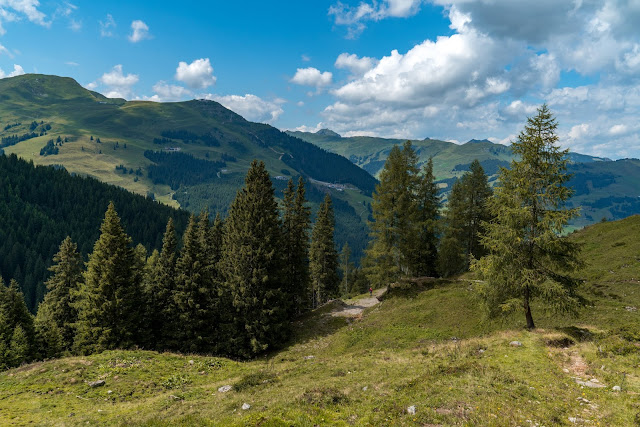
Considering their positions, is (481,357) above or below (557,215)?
below

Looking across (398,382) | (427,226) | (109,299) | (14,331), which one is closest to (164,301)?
(109,299)

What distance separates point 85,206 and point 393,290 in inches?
7988

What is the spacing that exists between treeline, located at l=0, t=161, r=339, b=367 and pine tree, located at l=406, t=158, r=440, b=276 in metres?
19.6

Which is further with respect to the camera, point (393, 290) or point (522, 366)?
point (393, 290)

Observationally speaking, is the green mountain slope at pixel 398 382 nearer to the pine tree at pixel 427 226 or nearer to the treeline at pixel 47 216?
the pine tree at pixel 427 226

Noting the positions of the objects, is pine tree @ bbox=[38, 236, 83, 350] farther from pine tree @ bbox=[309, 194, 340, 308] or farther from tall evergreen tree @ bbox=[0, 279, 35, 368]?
pine tree @ bbox=[309, 194, 340, 308]

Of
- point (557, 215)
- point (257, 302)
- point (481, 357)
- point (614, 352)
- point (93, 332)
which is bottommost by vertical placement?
point (93, 332)

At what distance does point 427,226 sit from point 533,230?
27.2 meters

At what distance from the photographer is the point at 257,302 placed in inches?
1446

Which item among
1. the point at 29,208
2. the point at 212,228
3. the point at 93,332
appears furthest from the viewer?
the point at 29,208

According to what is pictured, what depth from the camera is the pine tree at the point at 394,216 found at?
38781 millimetres

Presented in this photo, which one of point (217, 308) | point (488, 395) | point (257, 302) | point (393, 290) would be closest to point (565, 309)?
point (488, 395)

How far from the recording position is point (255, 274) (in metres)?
36.9

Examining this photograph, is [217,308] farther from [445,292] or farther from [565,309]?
[565,309]
